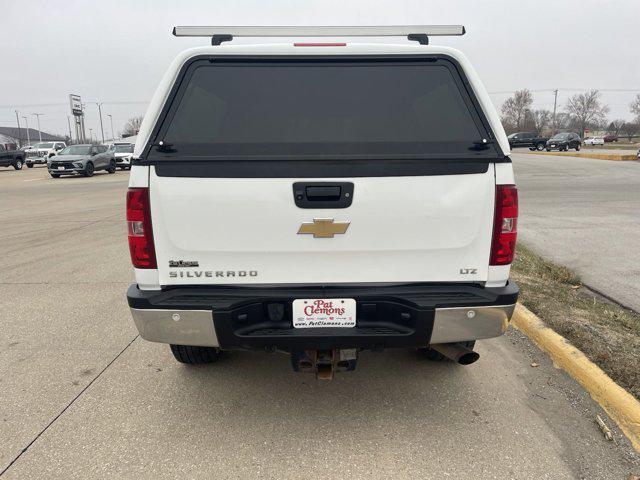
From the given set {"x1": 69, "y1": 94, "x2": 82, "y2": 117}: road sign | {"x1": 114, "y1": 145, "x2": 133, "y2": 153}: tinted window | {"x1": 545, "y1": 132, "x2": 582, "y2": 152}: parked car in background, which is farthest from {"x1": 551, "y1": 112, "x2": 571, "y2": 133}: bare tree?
{"x1": 114, "y1": 145, "x2": 133, "y2": 153}: tinted window

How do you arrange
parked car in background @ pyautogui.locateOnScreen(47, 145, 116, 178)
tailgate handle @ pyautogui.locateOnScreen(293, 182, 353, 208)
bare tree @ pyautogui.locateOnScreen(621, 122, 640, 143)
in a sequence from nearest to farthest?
tailgate handle @ pyautogui.locateOnScreen(293, 182, 353, 208)
parked car in background @ pyautogui.locateOnScreen(47, 145, 116, 178)
bare tree @ pyautogui.locateOnScreen(621, 122, 640, 143)

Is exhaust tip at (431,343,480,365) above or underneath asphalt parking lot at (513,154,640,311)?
above

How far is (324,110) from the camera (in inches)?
101

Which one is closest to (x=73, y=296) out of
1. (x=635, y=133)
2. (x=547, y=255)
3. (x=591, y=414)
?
(x=591, y=414)

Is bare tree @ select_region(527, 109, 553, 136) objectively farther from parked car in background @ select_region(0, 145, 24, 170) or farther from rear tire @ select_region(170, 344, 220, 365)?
rear tire @ select_region(170, 344, 220, 365)

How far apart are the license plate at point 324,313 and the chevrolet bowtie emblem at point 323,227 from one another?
347 mm

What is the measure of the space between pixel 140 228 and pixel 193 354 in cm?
127

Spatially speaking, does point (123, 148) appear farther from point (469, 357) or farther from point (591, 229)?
point (469, 357)

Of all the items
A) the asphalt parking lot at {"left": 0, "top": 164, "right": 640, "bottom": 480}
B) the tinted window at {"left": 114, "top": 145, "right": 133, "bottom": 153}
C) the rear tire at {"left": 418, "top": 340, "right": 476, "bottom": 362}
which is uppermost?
the tinted window at {"left": 114, "top": 145, "right": 133, "bottom": 153}

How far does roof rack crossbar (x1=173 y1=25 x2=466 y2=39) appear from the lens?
2.87m

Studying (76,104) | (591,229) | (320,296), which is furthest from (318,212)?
(76,104)

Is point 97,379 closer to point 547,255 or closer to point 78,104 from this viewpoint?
point 547,255

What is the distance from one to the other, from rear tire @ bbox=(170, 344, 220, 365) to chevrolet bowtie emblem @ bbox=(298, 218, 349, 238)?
4.64ft

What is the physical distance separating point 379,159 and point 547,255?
485 centimetres
